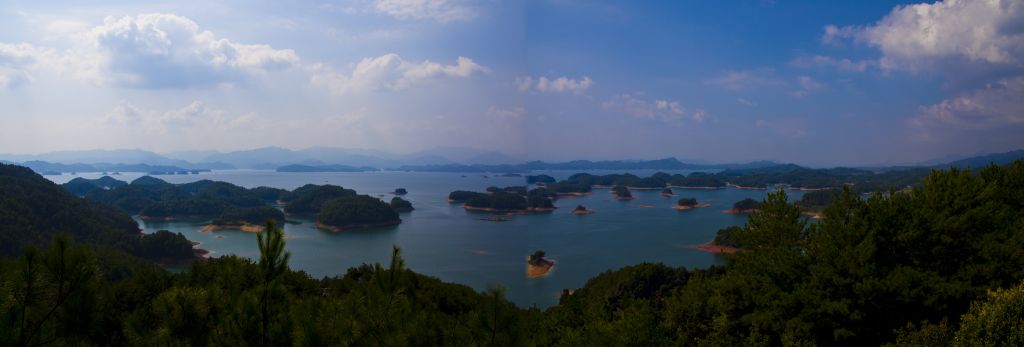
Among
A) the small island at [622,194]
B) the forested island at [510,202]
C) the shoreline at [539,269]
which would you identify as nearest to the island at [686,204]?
the small island at [622,194]

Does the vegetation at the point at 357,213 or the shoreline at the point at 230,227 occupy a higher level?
the vegetation at the point at 357,213

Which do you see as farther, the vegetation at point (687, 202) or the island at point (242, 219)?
the vegetation at point (687, 202)

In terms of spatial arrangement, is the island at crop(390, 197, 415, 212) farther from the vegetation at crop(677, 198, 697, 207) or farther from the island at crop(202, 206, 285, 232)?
the vegetation at crop(677, 198, 697, 207)

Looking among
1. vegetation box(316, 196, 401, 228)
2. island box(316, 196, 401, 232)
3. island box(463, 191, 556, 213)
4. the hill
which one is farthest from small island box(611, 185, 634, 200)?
the hill

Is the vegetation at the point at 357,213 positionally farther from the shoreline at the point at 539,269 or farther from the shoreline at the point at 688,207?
the shoreline at the point at 688,207

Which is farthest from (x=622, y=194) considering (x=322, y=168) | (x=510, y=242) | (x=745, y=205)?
(x=322, y=168)

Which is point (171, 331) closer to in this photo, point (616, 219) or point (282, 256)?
point (282, 256)
